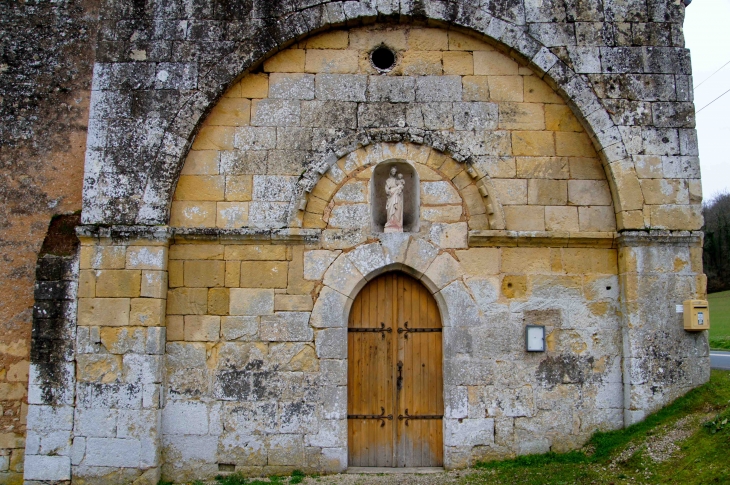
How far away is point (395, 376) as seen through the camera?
6059 millimetres

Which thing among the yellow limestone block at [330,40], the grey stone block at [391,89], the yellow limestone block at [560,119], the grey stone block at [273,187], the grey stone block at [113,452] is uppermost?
the yellow limestone block at [330,40]

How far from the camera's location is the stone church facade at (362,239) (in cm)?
580

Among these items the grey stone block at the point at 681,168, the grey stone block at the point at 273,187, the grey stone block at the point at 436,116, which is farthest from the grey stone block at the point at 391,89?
the grey stone block at the point at 681,168

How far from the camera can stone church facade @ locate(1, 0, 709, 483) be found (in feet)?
19.0

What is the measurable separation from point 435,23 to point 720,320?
1572 cm

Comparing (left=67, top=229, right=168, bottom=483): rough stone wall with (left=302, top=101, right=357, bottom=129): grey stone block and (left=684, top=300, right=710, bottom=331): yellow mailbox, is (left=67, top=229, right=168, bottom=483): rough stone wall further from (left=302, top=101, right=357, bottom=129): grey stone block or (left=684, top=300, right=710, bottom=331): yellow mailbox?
(left=684, top=300, right=710, bottom=331): yellow mailbox

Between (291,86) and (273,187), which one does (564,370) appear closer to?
(273,187)

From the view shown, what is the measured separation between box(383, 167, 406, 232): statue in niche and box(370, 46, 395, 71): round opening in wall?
1162 millimetres

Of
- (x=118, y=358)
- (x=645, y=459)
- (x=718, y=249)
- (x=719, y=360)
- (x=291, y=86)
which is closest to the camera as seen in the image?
(x=645, y=459)

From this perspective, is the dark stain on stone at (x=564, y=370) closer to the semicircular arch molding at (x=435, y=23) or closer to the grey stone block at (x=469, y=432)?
the grey stone block at (x=469, y=432)

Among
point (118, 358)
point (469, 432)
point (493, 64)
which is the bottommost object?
point (469, 432)

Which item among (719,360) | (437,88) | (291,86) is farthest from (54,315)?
(719,360)

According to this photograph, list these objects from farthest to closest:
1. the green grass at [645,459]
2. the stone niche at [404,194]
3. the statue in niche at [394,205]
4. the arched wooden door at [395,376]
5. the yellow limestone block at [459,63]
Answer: the yellow limestone block at [459,63]
the stone niche at [404,194]
the statue in niche at [394,205]
the arched wooden door at [395,376]
the green grass at [645,459]

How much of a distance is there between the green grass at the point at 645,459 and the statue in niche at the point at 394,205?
8.12 ft
